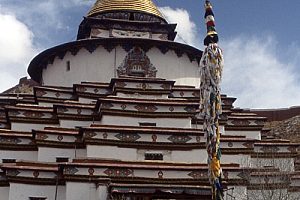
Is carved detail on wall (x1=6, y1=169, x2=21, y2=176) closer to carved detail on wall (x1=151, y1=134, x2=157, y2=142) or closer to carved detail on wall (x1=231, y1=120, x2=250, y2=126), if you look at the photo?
carved detail on wall (x1=151, y1=134, x2=157, y2=142)

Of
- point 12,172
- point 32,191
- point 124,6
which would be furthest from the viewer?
point 124,6

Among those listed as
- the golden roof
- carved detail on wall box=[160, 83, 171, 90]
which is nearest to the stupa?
carved detail on wall box=[160, 83, 171, 90]

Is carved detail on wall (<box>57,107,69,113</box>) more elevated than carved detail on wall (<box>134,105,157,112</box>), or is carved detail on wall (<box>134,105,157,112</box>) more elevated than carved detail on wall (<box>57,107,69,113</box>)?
carved detail on wall (<box>57,107,69,113</box>)

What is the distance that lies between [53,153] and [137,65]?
7348 mm

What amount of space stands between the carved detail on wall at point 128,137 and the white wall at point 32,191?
9.01 feet

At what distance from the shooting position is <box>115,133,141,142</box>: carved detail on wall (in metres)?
19.9

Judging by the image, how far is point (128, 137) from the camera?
65.5ft

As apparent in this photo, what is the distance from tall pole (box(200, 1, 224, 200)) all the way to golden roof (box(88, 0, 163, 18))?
64.1 ft

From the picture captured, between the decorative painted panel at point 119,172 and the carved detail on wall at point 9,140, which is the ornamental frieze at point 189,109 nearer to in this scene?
the decorative painted panel at point 119,172

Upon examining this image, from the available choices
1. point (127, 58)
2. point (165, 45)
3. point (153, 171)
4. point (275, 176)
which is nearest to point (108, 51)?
point (127, 58)

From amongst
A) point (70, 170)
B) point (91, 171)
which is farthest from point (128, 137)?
point (70, 170)

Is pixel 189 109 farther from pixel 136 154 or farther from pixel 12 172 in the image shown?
pixel 12 172

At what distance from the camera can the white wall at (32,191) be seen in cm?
1944

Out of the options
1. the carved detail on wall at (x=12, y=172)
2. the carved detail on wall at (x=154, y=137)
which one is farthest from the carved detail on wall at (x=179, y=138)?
the carved detail on wall at (x=12, y=172)
